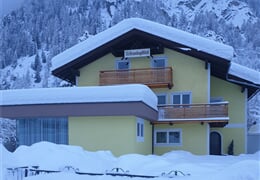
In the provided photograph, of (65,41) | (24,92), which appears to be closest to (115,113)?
(24,92)

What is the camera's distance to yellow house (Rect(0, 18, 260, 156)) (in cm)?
1692

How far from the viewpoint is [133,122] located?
16.2m

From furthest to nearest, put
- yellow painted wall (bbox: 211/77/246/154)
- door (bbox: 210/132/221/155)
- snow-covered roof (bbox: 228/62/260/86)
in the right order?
door (bbox: 210/132/221/155) → yellow painted wall (bbox: 211/77/246/154) → snow-covered roof (bbox: 228/62/260/86)

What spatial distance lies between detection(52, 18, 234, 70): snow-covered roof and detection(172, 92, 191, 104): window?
3.03 meters

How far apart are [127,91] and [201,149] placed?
7607mm

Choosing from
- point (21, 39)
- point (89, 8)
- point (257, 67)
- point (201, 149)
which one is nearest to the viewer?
point (201, 149)

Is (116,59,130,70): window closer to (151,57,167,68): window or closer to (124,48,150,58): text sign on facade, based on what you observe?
(124,48,150,58): text sign on facade

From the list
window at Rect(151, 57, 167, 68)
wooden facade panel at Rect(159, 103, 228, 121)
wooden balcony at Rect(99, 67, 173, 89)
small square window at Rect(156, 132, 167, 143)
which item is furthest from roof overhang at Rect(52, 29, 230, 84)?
small square window at Rect(156, 132, 167, 143)

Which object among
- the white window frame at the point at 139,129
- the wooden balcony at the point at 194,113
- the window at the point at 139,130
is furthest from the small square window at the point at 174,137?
the window at the point at 139,130

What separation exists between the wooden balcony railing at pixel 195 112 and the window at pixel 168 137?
130 centimetres

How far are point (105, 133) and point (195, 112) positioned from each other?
666cm

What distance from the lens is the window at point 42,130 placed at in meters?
17.3

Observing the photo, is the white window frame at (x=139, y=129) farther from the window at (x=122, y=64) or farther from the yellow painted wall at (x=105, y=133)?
the window at (x=122, y=64)

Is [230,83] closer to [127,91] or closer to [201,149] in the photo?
[201,149]
